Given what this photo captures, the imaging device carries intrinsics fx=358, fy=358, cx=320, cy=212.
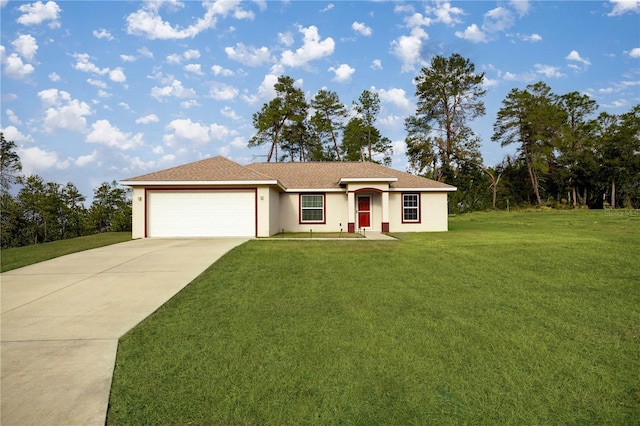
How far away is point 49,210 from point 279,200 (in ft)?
89.7

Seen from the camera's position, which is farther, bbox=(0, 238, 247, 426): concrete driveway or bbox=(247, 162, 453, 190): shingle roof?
bbox=(247, 162, 453, 190): shingle roof

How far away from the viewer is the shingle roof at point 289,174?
1688 centimetres

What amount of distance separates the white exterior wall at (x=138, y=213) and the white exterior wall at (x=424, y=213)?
12656mm

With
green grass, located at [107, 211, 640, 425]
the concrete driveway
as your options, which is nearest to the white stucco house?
the concrete driveway

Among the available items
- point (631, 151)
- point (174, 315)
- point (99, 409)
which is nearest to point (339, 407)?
point (99, 409)

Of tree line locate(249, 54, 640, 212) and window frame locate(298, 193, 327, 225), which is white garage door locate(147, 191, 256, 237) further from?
tree line locate(249, 54, 640, 212)

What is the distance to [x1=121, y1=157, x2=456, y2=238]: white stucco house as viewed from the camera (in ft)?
55.5

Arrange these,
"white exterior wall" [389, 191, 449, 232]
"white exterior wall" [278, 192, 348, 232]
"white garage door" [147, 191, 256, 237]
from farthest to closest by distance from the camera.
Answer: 1. "white exterior wall" [278, 192, 348, 232]
2. "white exterior wall" [389, 191, 449, 232]
3. "white garage door" [147, 191, 256, 237]

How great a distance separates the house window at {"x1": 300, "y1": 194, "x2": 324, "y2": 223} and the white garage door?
388cm

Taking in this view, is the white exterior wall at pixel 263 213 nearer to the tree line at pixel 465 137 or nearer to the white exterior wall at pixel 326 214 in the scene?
the white exterior wall at pixel 326 214

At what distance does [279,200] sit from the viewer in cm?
2006

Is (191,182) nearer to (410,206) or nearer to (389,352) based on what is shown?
(410,206)

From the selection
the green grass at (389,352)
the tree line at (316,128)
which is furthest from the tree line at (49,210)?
the green grass at (389,352)

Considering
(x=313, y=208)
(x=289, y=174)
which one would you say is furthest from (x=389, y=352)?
(x=289, y=174)
